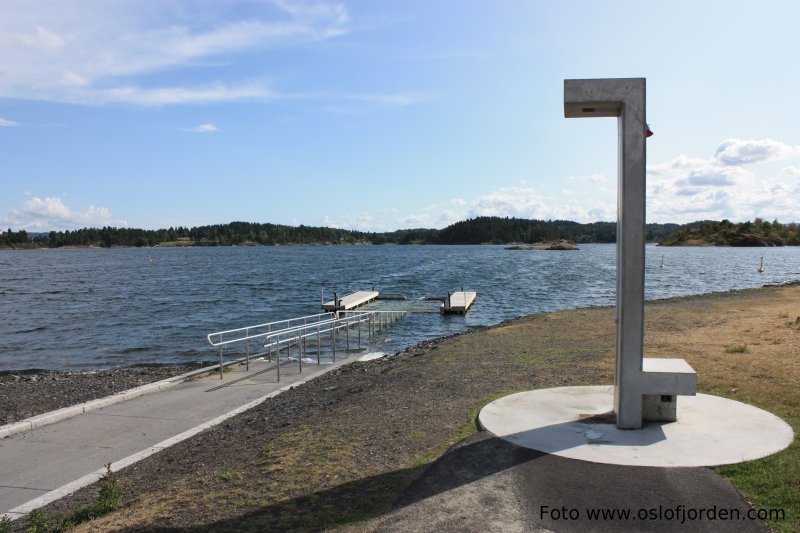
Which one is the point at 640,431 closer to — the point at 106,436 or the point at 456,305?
the point at 106,436

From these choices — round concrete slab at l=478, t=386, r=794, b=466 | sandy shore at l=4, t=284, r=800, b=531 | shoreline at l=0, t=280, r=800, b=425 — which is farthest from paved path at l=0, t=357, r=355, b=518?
round concrete slab at l=478, t=386, r=794, b=466

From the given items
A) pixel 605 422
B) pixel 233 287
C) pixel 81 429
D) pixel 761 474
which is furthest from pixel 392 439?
pixel 233 287

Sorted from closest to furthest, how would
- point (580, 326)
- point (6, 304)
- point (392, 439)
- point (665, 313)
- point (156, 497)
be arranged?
point (156, 497)
point (392, 439)
point (580, 326)
point (665, 313)
point (6, 304)

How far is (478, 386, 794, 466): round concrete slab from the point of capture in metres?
5.96

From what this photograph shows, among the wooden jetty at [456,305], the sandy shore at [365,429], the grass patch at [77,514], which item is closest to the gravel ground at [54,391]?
the sandy shore at [365,429]

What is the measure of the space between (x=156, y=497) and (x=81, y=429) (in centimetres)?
368

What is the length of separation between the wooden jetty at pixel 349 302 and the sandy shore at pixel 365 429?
18.0 metres

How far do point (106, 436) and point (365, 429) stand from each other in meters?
3.81

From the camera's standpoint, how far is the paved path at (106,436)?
21.3 ft

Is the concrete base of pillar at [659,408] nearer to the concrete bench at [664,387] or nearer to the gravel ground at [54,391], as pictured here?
the concrete bench at [664,387]

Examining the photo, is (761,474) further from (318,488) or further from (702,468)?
(318,488)

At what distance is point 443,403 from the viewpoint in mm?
8734

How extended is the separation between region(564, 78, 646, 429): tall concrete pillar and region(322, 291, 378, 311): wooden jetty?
25304mm

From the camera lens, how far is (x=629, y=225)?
666 cm
